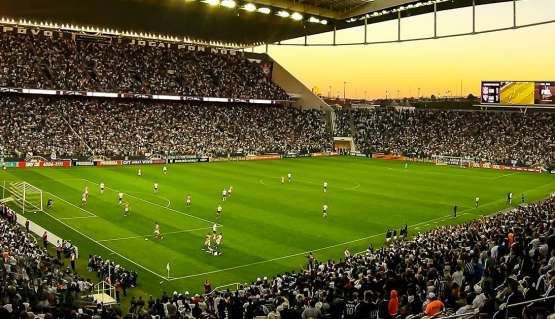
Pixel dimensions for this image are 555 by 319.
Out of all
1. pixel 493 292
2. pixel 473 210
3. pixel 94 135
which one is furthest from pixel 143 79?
pixel 493 292

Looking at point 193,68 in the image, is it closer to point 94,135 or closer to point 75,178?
point 94,135

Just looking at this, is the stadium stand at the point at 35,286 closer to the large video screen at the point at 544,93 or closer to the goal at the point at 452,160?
the goal at the point at 452,160

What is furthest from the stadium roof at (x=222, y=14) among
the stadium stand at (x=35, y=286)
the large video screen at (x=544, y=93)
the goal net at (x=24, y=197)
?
the large video screen at (x=544, y=93)

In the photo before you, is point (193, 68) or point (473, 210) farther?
point (193, 68)

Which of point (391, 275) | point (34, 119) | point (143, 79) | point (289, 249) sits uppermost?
point (143, 79)

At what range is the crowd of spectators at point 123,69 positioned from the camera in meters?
66.0

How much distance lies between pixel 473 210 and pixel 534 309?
108 feet

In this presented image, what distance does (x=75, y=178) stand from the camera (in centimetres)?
4738

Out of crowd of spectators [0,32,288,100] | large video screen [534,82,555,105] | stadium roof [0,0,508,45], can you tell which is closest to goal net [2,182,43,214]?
stadium roof [0,0,508,45]

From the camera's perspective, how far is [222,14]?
6253 centimetres

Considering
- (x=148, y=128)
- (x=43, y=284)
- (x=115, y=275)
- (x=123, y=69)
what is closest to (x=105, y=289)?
(x=115, y=275)

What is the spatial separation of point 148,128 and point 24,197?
117 ft

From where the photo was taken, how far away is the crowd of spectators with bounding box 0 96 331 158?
59156 mm

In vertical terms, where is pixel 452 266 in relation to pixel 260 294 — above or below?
above
